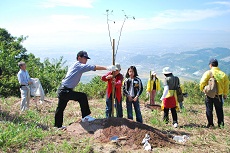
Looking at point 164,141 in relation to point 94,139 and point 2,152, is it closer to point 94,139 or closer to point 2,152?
point 94,139

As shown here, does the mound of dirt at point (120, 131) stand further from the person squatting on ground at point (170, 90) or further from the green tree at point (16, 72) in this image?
the green tree at point (16, 72)

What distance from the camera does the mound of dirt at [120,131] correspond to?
5.04 metres

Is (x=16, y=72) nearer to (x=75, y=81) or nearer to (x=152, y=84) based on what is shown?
(x=152, y=84)

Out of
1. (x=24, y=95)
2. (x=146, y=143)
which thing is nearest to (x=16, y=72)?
(x=24, y=95)

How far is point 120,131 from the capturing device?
5.26 m

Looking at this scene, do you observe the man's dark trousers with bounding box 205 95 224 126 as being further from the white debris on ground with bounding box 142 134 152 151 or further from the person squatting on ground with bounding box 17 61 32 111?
the person squatting on ground with bounding box 17 61 32 111

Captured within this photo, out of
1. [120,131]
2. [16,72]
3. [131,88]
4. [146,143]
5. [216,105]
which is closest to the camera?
[146,143]

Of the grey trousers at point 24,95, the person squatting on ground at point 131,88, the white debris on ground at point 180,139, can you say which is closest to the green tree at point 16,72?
the grey trousers at point 24,95

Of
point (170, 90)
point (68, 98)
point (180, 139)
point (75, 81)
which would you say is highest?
point (75, 81)

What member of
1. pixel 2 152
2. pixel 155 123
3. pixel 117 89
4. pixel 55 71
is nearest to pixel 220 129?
pixel 155 123

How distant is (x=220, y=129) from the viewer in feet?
22.5

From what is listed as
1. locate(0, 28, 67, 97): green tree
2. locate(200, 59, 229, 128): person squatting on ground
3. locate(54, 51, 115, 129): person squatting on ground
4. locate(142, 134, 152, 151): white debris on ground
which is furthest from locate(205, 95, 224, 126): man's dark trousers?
locate(0, 28, 67, 97): green tree

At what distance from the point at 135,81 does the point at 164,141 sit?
75.9 inches

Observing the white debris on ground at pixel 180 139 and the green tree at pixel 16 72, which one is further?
the green tree at pixel 16 72
